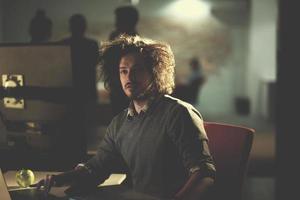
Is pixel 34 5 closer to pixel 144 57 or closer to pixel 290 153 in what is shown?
pixel 290 153

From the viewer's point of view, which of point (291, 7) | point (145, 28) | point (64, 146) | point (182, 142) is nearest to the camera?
point (182, 142)

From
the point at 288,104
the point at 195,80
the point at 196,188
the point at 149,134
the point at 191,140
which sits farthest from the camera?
the point at 195,80

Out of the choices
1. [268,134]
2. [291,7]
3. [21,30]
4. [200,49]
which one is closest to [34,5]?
[21,30]

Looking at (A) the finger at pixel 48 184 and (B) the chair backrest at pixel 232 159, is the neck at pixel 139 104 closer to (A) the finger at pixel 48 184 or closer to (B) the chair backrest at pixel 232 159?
(B) the chair backrest at pixel 232 159

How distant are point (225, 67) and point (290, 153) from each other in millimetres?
6998

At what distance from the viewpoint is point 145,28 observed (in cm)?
983

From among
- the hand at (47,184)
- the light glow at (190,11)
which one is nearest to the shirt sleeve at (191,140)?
the hand at (47,184)

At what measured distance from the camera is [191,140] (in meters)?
1.52

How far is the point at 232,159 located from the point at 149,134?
29 centimetres

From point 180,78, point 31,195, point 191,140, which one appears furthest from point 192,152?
point 180,78

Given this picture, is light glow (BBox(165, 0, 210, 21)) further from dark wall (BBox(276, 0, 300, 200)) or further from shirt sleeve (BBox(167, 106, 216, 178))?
shirt sleeve (BBox(167, 106, 216, 178))

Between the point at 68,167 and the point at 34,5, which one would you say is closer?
the point at 68,167

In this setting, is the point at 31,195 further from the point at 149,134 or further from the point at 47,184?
the point at 149,134

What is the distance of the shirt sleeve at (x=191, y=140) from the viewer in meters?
1.46
